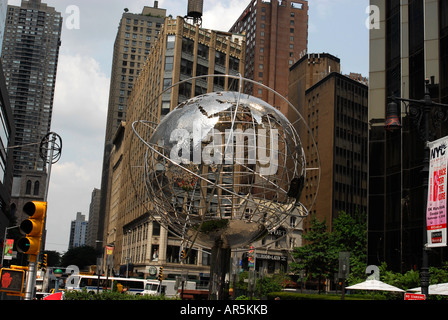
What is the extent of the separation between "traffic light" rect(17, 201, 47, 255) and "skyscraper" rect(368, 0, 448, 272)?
24.1 m

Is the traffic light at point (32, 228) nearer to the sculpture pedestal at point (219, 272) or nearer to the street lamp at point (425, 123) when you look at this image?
the sculpture pedestal at point (219, 272)

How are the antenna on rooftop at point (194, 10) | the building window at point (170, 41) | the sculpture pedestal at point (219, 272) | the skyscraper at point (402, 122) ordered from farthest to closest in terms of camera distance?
the antenna on rooftop at point (194, 10) → the building window at point (170, 41) → the skyscraper at point (402, 122) → the sculpture pedestal at point (219, 272)

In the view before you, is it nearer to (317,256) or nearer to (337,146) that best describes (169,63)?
(317,256)

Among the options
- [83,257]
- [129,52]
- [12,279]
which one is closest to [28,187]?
[83,257]

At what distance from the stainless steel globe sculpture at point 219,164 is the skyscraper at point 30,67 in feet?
560

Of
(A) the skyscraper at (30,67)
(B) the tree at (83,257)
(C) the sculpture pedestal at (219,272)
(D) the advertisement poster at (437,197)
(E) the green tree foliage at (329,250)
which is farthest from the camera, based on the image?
(A) the skyscraper at (30,67)

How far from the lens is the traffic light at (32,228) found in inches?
373

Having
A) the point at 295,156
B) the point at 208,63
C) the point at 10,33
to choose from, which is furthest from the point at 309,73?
the point at 10,33

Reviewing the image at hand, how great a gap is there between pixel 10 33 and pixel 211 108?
185 m

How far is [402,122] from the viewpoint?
3284 centimetres

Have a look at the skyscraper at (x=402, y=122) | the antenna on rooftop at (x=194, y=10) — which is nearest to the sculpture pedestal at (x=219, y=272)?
the skyscraper at (x=402, y=122)

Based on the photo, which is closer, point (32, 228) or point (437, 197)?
point (32, 228)

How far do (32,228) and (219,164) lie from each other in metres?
3.79

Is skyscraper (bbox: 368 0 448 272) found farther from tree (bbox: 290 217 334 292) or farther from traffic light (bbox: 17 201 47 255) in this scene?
traffic light (bbox: 17 201 47 255)
